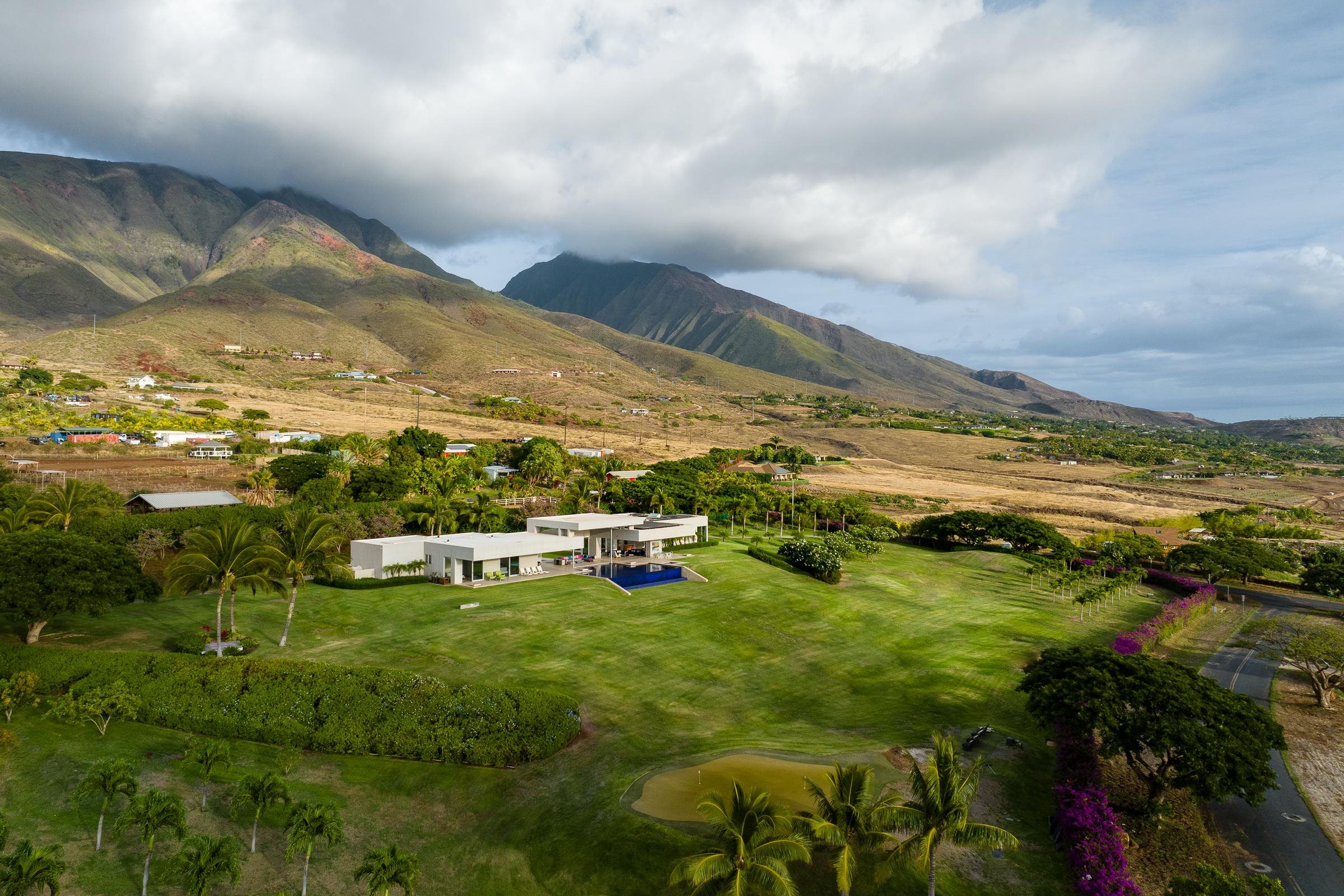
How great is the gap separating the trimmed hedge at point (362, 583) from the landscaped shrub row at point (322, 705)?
→ 813 inches

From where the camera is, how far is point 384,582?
52.4 m

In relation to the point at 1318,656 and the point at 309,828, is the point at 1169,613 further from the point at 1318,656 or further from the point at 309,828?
the point at 309,828

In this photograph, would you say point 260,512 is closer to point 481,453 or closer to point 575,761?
point 575,761

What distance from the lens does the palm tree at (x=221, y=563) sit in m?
34.8

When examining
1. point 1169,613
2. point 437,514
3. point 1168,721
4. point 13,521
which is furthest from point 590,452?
point 1168,721

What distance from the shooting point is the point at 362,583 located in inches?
2032

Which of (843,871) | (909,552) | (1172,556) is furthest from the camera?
(909,552)

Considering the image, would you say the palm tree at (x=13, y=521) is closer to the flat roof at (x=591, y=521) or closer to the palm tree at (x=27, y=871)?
the palm tree at (x=27, y=871)

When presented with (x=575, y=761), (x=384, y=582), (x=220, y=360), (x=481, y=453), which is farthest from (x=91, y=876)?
(x=220, y=360)

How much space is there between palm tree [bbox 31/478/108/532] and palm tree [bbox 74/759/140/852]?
33830 millimetres

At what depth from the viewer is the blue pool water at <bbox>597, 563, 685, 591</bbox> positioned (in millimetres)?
56750

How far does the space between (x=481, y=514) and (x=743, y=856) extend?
52.3 metres

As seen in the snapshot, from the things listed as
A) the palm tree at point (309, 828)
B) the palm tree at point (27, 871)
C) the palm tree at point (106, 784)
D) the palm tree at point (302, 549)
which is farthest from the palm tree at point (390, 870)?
the palm tree at point (302, 549)

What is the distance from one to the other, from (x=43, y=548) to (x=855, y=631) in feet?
149
